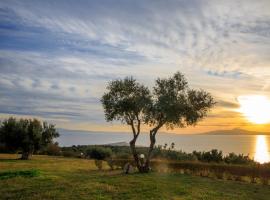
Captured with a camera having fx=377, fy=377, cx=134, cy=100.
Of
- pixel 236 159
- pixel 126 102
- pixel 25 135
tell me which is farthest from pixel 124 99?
pixel 25 135

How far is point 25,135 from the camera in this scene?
59469 mm

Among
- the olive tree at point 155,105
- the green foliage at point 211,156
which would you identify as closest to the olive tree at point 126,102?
the olive tree at point 155,105

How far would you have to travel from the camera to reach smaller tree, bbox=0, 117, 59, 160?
195 ft

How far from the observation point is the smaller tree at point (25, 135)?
59406 mm

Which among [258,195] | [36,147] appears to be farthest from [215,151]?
[36,147]

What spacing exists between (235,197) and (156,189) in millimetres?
4653

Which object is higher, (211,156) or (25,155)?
(211,156)

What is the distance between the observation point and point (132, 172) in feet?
119

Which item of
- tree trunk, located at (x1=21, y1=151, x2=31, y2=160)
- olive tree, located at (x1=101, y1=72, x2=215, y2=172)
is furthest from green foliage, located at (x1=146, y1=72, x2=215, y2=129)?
tree trunk, located at (x1=21, y1=151, x2=31, y2=160)

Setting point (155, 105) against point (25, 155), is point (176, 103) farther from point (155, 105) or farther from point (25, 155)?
point (25, 155)

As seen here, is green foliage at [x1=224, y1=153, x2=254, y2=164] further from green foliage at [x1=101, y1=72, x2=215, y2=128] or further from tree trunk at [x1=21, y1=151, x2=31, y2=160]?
tree trunk at [x1=21, y1=151, x2=31, y2=160]

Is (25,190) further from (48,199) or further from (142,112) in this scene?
(142,112)

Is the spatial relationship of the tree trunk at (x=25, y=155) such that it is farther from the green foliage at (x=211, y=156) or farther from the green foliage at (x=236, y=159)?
the green foliage at (x=236, y=159)

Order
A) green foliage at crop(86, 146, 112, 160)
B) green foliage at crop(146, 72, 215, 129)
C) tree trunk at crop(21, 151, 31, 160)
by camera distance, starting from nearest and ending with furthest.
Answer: green foliage at crop(146, 72, 215, 129) → tree trunk at crop(21, 151, 31, 160) → green foliage at crop(86, 146, 112, 160)
